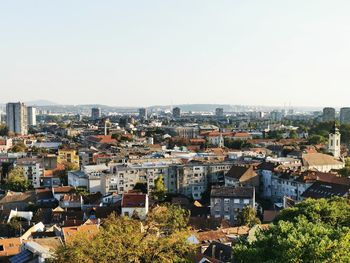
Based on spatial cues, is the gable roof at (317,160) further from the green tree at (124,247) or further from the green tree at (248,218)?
the green tree at (124,247)

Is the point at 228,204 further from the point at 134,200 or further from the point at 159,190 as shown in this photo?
the point at 159,190

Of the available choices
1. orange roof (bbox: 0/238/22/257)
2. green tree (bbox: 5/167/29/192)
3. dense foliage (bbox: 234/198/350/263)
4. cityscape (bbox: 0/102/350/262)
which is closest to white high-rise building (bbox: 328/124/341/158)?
cityscape (bbox: 0/102/350/262)

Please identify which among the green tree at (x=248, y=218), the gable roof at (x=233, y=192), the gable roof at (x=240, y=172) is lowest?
the green tree at (x=248, y=218)

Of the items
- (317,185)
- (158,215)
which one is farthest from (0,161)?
(158,215)

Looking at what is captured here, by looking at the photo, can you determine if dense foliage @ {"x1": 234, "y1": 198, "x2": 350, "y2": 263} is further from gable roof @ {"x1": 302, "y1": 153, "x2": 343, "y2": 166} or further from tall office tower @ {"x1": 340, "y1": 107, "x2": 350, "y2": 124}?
tall office tower @ {"x1": 340, "y1": 107, "x2": 350, "y2": 124}

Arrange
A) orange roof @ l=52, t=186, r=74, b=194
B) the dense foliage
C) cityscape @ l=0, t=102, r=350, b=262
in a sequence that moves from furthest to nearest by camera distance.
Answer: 1. orange roof @ l=52, t=186, r=74, b=194
2. cityscape @ l=0, t=102, r=350, b=262
3. the dense foliage

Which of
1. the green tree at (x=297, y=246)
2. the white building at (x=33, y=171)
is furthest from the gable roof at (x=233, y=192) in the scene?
the white building at (x=33, y=171)

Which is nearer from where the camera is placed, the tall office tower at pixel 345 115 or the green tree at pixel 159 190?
the green tree at pixel 159 190

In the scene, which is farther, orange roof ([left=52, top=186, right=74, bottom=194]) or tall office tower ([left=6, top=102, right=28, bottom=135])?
tall office tower ([left=6, top=102, right=28, bottom=135])
